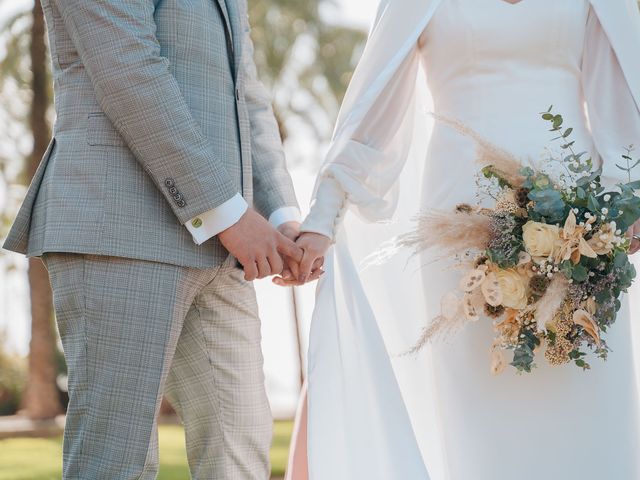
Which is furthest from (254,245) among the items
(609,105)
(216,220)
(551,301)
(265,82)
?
(265,82)

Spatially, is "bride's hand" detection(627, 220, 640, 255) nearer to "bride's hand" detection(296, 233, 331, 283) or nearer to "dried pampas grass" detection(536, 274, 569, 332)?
"dried pampas grass" detection(536, 274, 569, 332)

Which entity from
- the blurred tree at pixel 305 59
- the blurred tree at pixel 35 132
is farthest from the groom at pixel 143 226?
the blurred tree at pixel 305 59

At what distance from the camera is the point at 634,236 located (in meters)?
3.39

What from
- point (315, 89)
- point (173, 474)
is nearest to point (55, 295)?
point (173, 474)

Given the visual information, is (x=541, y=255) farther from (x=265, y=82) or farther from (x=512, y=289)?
(x=265, y=82)

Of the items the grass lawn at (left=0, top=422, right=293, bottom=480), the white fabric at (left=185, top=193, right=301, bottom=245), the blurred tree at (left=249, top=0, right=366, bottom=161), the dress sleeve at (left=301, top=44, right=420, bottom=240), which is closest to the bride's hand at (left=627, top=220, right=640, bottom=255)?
the dress sleeve at (left=301, top=44, right=420, bottom=240)

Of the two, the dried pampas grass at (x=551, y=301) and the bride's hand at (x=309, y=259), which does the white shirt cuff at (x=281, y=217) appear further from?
the dried pampas grass at (x=551, y=301)

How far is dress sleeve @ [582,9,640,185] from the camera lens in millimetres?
3566

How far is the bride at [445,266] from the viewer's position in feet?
11.3

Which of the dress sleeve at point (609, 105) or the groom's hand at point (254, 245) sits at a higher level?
the dress sleeve at point (609, 105)

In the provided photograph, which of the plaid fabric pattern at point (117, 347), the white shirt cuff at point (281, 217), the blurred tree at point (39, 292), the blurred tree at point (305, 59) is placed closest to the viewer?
the plaid fabric pattern at point (117, 347)

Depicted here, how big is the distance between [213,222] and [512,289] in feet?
2.94

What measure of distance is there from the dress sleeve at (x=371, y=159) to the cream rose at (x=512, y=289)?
67cm

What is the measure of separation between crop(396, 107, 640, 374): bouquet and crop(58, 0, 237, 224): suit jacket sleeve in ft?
2.53
